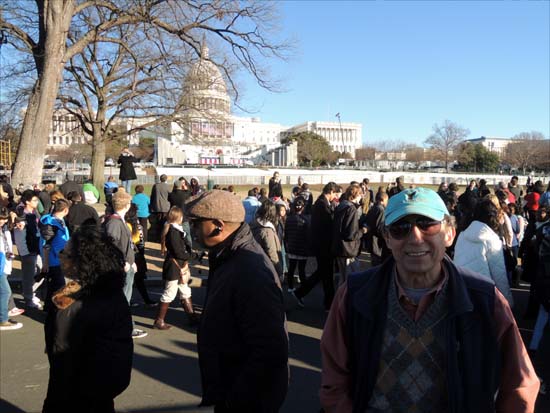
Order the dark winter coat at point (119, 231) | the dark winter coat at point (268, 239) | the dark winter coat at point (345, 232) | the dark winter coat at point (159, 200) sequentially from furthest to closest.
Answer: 1. the dark winter coat at point (159, 200)
2. the dark winter coat at point (345, 232)
3. the dark winter coat at point (268, 239)
4. the dark winter coat at point (119, 231)

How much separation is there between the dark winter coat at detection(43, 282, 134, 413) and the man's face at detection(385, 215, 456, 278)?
5.51 ft

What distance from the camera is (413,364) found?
1.85m

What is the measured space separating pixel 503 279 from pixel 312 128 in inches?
4775

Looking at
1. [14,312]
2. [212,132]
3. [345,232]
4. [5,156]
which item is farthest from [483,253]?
[5,156]

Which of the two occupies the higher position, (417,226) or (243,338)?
(417,226)

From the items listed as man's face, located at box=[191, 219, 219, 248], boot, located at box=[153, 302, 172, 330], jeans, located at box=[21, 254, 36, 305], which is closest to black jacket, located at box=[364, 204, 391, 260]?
boot, located at box=[153, 302, 172, 330]

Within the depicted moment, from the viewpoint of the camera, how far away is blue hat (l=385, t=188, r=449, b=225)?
191cm

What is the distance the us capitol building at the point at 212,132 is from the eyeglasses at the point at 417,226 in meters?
16.4

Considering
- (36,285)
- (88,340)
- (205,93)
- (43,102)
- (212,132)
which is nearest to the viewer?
(88,340)

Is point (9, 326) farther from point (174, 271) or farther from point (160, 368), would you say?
point (160, 368)

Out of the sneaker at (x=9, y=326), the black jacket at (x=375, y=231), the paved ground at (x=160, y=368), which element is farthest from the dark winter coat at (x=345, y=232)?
the sneaker at (x=9, y=326)

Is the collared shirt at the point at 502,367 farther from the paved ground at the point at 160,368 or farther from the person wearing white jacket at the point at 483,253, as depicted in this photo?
the person wearing white jacket at the point at 483,253

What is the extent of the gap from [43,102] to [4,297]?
9.63m

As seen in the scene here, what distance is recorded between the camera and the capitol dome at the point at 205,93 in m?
21.7
